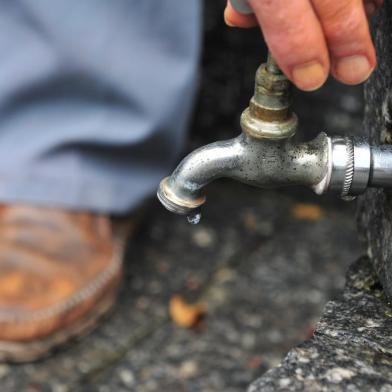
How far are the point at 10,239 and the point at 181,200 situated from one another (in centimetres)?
87

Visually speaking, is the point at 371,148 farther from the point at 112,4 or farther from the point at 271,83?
the point at 112,4

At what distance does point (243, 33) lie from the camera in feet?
6.20

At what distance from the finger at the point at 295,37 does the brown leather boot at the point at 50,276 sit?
3.21 feet

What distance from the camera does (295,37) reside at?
0.69m

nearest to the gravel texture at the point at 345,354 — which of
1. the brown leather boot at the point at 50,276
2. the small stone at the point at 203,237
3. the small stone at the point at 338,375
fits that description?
the small stone at the point at 338,375

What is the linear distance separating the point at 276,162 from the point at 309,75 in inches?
5.1

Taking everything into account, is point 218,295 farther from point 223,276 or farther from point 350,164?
point 350,164

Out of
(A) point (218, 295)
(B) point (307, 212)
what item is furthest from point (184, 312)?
(B) point (307, 212)

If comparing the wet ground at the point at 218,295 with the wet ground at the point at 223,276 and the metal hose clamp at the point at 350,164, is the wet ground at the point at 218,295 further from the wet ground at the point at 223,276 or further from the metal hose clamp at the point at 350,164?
the metal hose clamp at the point at 350,164

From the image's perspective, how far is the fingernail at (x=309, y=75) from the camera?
0.71 metres

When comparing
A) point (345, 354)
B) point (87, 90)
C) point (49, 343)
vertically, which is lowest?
point (49, 343)

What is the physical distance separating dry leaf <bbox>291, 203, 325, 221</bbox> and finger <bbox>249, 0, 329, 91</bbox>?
4.03 ft

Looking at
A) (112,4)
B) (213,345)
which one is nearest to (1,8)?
(112,4)

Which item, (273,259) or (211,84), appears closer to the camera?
(273,259)
